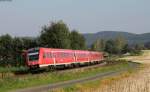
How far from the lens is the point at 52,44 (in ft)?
309

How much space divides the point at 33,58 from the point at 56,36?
4314 cm

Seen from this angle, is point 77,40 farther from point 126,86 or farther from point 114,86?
point 126,86

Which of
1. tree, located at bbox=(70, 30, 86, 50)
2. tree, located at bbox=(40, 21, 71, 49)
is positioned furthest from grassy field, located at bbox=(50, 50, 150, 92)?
tree, located at bbox=(70, 30, 86, 50)

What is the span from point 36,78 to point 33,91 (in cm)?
1032

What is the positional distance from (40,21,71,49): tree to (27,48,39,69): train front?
40.0 metres

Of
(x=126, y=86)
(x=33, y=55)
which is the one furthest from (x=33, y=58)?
(x=126, y=86)

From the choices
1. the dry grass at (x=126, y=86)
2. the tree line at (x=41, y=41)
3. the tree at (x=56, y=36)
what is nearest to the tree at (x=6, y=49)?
the tree line at (x=41, y=41)

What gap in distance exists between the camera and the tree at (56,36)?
93.9 meters

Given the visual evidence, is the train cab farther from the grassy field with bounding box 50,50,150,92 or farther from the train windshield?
the grassy field with bounding box 50,50,150,92

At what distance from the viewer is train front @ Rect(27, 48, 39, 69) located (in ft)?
170

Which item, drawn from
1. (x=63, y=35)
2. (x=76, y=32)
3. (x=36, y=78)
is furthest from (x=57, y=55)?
(x=76, y=32)

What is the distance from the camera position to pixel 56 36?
95.4 m

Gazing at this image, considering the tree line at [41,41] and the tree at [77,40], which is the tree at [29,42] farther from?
the tree at [77,40]

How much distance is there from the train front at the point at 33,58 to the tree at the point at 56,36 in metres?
40.0
